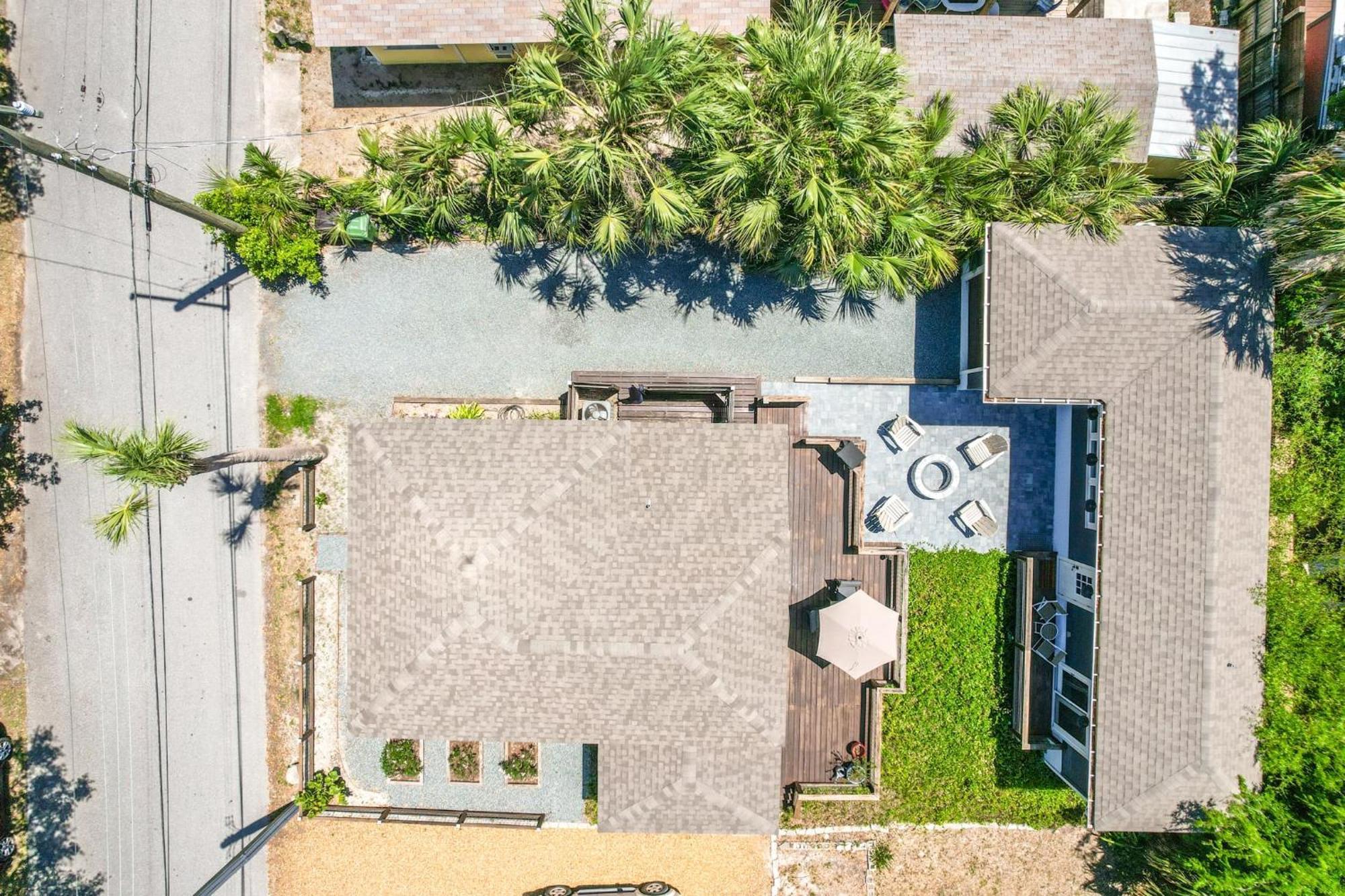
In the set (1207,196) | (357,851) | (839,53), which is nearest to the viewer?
(839,53)

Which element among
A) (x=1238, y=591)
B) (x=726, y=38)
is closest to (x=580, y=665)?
(x=726, y=38)

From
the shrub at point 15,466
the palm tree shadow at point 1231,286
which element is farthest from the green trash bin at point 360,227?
the palm tree shadow at point 1231,286

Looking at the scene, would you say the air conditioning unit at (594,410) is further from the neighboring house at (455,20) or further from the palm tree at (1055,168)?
the palm tree at (1055,168)

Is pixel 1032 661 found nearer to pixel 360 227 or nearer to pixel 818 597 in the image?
pixel 818 597

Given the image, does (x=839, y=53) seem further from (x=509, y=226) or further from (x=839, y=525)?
(x=839, y=525)

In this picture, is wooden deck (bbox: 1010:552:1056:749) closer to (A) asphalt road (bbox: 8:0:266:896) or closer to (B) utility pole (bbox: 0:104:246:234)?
(A) asphalt road (bbox: 8:0:266:896)

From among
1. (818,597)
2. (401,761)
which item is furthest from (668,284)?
(401,761)
